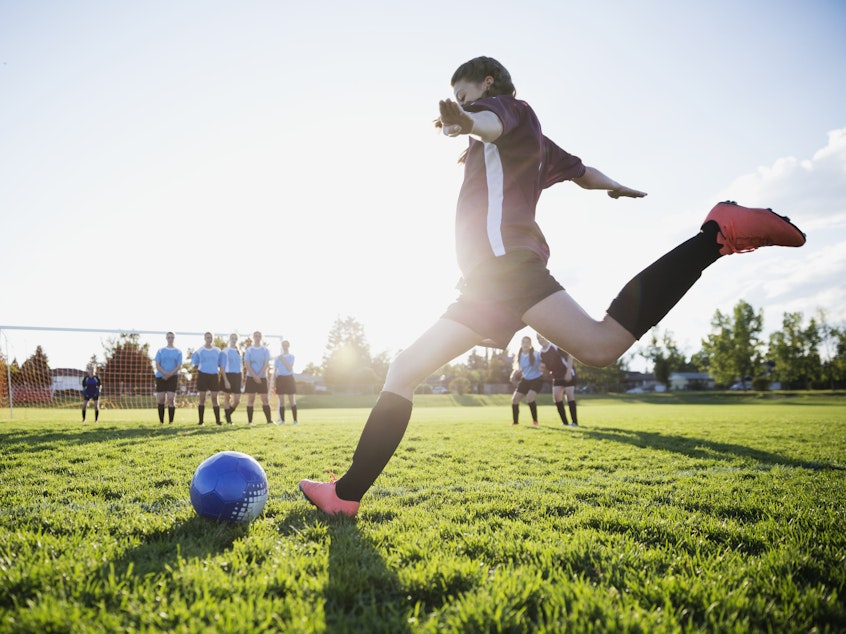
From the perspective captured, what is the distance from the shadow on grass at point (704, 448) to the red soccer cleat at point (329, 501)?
5271 mm

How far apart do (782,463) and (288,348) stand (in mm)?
11335

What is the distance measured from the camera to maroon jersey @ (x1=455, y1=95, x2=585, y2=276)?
274 centimetres

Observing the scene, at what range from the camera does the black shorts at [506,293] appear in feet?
8.91

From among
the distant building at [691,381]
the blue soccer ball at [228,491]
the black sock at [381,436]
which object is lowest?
the distant building at [691,381]

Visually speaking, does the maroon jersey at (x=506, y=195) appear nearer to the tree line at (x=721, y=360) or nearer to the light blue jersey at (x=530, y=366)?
the light blue jersey at (x=530, y=366)

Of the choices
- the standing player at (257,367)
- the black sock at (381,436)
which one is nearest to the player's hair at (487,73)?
the black sock at (381,436)

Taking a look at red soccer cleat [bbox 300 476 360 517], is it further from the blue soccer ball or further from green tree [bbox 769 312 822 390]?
green tree [bbox 769 312 822 390]

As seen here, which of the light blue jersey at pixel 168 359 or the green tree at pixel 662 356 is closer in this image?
the light blue jersey at pixel 168 359

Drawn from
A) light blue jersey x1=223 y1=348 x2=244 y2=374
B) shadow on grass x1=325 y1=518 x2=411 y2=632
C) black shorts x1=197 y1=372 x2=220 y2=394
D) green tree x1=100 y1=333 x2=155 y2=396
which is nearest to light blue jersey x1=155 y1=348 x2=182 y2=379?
black shorts x1=197 y1=372 x2=220 y2=394

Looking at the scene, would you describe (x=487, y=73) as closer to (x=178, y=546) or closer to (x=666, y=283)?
(x=666, y=283)

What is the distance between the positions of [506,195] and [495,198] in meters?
0.06

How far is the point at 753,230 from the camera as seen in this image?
2.61 metres

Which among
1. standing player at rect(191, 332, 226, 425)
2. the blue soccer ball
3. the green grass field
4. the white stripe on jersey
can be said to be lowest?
the green grass field

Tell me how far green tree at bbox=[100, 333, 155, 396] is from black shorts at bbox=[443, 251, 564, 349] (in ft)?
67.2
